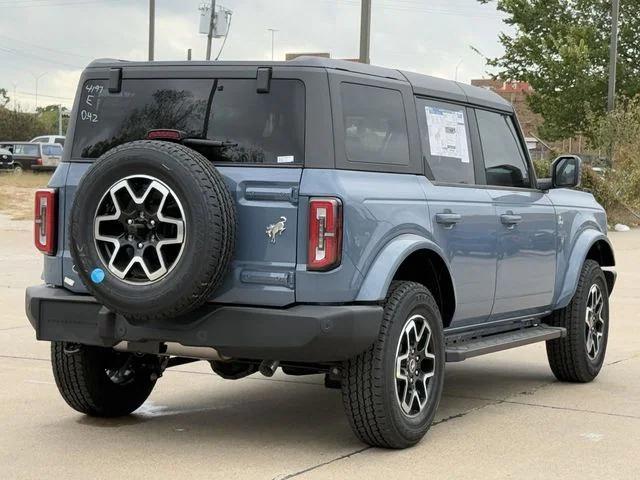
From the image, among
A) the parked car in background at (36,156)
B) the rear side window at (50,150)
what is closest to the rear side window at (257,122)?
the parked car in background at (36,156)

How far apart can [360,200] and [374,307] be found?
51 cm

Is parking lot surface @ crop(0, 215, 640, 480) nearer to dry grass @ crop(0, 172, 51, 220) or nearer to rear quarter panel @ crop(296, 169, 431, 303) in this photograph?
rear quarter panel @ crop(296, 169, 431, 303)

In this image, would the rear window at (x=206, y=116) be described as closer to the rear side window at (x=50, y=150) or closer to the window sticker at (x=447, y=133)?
the window sticker at (x=447, y=133)

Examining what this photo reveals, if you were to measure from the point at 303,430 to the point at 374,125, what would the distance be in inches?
66.7

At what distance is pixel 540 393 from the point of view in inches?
312

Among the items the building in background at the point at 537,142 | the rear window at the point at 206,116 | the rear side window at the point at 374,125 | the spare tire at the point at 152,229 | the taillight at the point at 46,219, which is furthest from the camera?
the building in background at the point at 537,142

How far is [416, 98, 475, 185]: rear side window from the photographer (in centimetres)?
671

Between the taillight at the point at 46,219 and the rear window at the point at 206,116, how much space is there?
0.87ft

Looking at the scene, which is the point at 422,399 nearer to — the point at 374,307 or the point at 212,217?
the point at 374,307

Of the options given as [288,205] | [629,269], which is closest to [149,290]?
[288,205]

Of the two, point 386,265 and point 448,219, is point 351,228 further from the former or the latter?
point 448,219

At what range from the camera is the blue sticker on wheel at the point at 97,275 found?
5715mm

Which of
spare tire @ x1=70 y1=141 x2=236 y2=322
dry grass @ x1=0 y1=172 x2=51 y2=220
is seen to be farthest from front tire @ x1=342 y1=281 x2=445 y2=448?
dry grass @ x1=0 y1=172 x2=51 y2=220

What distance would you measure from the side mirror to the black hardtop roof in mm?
480
